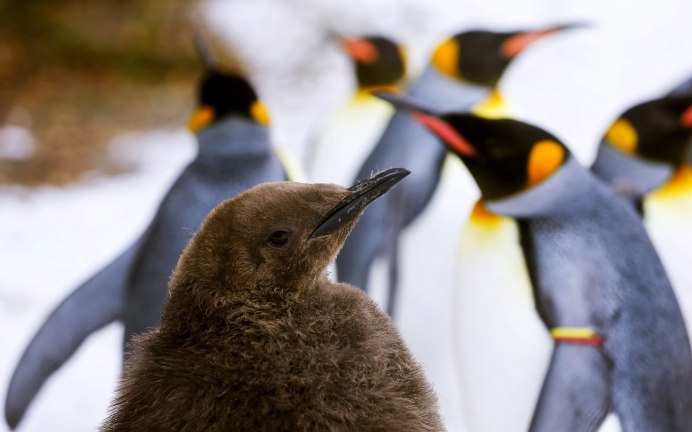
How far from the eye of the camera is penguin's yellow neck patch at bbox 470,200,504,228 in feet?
4.90

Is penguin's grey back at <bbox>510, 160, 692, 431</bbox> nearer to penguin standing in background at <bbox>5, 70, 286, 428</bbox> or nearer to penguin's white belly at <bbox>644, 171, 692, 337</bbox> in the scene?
penguin's white belly at <bbox>644, 171, 692, 337</bbox>

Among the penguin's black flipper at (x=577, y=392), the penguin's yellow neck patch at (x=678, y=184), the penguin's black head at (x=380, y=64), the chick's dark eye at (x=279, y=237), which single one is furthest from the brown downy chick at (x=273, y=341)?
the penguin's black head at (x=380, y=64)

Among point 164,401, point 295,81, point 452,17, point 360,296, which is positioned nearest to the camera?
point 164,401

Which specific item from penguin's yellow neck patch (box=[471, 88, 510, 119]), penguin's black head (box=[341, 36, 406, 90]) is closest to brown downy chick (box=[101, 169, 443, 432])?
penguin's yellow neck patch (box=[471, 88, 510, 119])

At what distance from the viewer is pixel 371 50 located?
201 cm

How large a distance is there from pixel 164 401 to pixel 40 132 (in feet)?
6.69

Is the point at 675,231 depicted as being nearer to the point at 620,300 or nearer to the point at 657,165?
the point at 657,165

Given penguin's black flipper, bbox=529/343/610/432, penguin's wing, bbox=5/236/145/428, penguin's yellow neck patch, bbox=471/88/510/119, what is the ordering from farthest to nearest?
1. penguin's yellow neck patch, bbox=471/88/510/119
2. penguin's wing, bbox=5/236/145/428
3. penguin's black flipper, bbox=529/343/610/432

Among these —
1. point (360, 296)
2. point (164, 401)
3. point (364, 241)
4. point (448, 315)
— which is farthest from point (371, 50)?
point (164, 401)

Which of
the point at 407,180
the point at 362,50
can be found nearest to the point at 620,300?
the point at 407,180

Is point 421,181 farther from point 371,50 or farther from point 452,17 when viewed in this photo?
point 452,17

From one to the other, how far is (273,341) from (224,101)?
96cm

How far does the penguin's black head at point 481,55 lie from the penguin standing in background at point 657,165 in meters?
0.32

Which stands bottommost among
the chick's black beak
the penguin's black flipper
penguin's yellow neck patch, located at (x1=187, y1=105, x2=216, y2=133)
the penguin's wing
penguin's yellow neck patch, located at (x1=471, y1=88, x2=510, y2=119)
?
the penguin's black flipper
